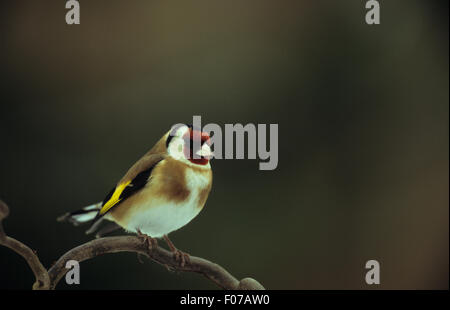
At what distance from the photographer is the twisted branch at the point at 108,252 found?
0.68 m

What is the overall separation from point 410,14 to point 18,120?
107 centimetres

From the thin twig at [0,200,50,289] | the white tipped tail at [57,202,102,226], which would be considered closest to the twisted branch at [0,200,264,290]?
the thin twig at [0,200,50,289]

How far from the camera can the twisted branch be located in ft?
2.22

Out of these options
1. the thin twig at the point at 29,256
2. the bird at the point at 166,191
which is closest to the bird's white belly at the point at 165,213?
the bird at the point at 166,191

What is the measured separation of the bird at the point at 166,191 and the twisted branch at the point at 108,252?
0.09ft

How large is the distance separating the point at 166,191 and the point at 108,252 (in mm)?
165

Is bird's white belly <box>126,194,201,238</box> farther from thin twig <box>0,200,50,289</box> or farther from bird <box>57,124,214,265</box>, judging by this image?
thin twig <box>0,200,50,289</box>

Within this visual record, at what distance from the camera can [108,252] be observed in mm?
764

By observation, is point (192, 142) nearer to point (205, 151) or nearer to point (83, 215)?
point (205, 151)

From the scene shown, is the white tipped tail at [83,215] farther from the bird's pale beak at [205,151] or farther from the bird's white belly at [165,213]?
the bird's pale beak at [205,151]

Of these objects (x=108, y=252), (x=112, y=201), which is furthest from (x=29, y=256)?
(x=112, y=201)

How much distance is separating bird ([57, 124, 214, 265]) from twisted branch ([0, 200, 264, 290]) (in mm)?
29

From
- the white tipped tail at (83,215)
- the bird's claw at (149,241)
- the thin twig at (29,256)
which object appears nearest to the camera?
the thin twig at (29,256)
